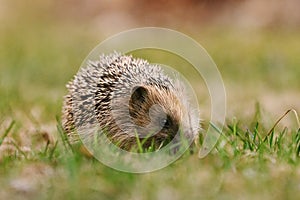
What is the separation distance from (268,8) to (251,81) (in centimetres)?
781

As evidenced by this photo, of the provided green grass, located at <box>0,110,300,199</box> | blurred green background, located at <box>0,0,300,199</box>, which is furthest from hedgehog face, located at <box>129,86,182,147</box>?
blurred green background, located at <box>0,0,300,199</box>

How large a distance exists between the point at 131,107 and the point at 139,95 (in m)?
0.10

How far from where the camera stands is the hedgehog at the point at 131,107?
5148 mm

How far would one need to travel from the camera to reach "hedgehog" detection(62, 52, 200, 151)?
5148 mm

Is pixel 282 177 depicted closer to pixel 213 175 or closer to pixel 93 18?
pixel 213 175

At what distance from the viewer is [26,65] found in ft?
36.4

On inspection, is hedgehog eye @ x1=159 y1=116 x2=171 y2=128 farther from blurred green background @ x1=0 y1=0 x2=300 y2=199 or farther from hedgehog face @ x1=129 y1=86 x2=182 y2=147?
blurred green background @ x1=0 y1=0 x2=300 y2=199

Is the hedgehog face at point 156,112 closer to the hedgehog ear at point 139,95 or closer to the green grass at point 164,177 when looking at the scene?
the hedgehog ear at point 139,95

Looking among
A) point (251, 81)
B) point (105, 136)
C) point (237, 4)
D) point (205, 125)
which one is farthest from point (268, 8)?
point (105, 136)

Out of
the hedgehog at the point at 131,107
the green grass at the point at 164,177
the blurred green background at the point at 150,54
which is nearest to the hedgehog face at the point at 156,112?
the hedgehog at the point at 131,107

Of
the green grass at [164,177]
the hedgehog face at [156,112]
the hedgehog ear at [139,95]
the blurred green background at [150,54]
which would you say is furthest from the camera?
Answer: the blurred green background at [150,54]

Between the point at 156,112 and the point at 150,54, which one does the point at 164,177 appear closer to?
the point at 156,112

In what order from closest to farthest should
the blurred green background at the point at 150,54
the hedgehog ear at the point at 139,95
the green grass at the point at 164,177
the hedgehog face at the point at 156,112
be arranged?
the green grass at the point at 164,177, the hedgehog face at the point at 156,112, the hedgehog ear at the point at 139,95, the blurred green background at the point at 150,54

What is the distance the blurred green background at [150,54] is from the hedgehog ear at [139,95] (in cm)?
88
